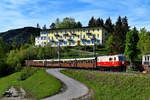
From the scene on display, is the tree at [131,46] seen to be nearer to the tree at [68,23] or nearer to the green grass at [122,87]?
the green grass at [122,87]

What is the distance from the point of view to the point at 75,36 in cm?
10669

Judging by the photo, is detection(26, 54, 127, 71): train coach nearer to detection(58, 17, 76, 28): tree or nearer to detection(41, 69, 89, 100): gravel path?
detection(41, 69, 89, 100): gravel path

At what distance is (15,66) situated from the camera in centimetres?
6956

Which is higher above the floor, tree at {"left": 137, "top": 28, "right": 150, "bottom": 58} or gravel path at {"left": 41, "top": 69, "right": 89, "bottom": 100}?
tree at {"left": 137, "top": 28, "right": 150, "bottom": 58}

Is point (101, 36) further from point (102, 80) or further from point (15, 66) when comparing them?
point (102, 80)

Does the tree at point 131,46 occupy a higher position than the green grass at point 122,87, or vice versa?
the tree at point 131,46

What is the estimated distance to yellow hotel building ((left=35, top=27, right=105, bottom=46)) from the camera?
101 meters

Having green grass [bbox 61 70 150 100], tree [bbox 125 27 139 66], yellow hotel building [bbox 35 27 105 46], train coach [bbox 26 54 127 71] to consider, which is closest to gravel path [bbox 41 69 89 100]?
green grass [bbox 61 70 150 100]

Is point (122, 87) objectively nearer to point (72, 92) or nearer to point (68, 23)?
point (72, 92)

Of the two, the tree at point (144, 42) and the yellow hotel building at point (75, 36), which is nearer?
the tree at point (144, 42)

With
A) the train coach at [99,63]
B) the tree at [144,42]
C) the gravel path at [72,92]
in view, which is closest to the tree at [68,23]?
the train coach at [99,63]

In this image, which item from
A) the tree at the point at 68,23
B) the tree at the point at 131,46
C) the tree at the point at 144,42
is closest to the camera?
the tree at the point at 144,42

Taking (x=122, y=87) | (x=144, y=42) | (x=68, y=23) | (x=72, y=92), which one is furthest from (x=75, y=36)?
(x=122, y=87)

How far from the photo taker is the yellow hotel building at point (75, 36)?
101438 mm
